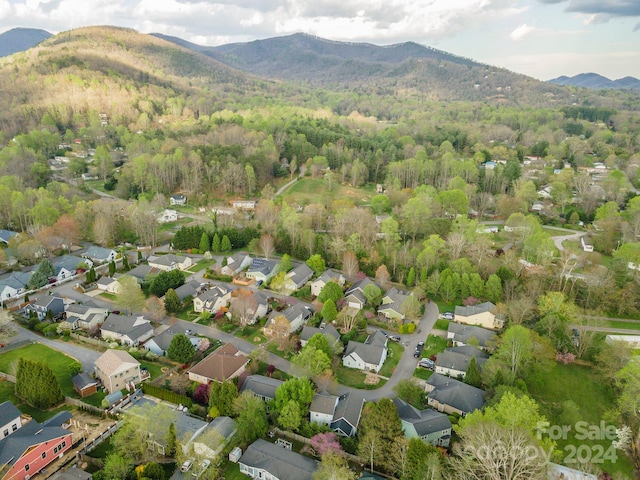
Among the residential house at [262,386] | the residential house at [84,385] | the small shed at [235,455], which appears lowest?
the small shed at [235,455]

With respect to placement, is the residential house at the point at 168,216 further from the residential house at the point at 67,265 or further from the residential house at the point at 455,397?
the residential house at the point at 455,397

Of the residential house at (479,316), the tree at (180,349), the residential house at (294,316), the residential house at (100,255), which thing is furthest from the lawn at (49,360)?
the residential house at (479,316)

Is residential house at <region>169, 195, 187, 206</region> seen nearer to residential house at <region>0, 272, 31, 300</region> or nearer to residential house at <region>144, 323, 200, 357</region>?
residential house at <region>0, 272, 31, 300</region>

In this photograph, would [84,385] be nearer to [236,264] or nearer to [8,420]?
[8,420]

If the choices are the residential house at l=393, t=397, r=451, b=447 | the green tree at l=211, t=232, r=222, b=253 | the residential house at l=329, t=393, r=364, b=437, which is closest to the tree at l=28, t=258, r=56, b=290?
the green tree at l=211, t=232, r=222, b=253

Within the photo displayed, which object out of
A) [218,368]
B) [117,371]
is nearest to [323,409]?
[218,368]

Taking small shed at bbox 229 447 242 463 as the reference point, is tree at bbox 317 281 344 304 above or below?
above

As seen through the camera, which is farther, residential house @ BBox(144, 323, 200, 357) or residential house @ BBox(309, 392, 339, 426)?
residential house @ BBox(144, 323, 200, 357)
